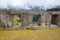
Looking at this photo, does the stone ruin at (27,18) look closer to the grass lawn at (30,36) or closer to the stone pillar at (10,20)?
the stone pillar at (10,20)

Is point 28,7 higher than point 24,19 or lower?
higher

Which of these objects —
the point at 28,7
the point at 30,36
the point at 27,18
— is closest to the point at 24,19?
the point at 27,18

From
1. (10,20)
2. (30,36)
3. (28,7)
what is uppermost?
(28,7)

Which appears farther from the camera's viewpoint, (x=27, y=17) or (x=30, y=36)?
(x=27, y=17)

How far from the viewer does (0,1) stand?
223 cm

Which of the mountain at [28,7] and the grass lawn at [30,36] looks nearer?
the grass lawn at [30,36]

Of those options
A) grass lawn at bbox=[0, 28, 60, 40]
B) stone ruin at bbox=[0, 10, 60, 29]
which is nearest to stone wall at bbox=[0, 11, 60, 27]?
stone ruin at bbox=[0, 10, 60, 29]

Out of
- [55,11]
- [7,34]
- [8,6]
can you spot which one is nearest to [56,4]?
[55,11]

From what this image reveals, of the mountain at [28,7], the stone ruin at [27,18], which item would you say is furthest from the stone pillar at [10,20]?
the mountain at [28,7]

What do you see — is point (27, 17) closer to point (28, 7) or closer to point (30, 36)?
point (28, 7)

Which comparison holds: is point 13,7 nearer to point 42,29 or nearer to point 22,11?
point 22,11

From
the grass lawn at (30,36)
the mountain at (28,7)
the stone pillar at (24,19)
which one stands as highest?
the mountain at (28,7)

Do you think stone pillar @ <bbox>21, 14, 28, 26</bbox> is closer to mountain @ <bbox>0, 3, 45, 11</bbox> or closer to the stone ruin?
the stone ruin

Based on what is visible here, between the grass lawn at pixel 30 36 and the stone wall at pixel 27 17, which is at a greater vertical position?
the stone wall at pixel 27 17
